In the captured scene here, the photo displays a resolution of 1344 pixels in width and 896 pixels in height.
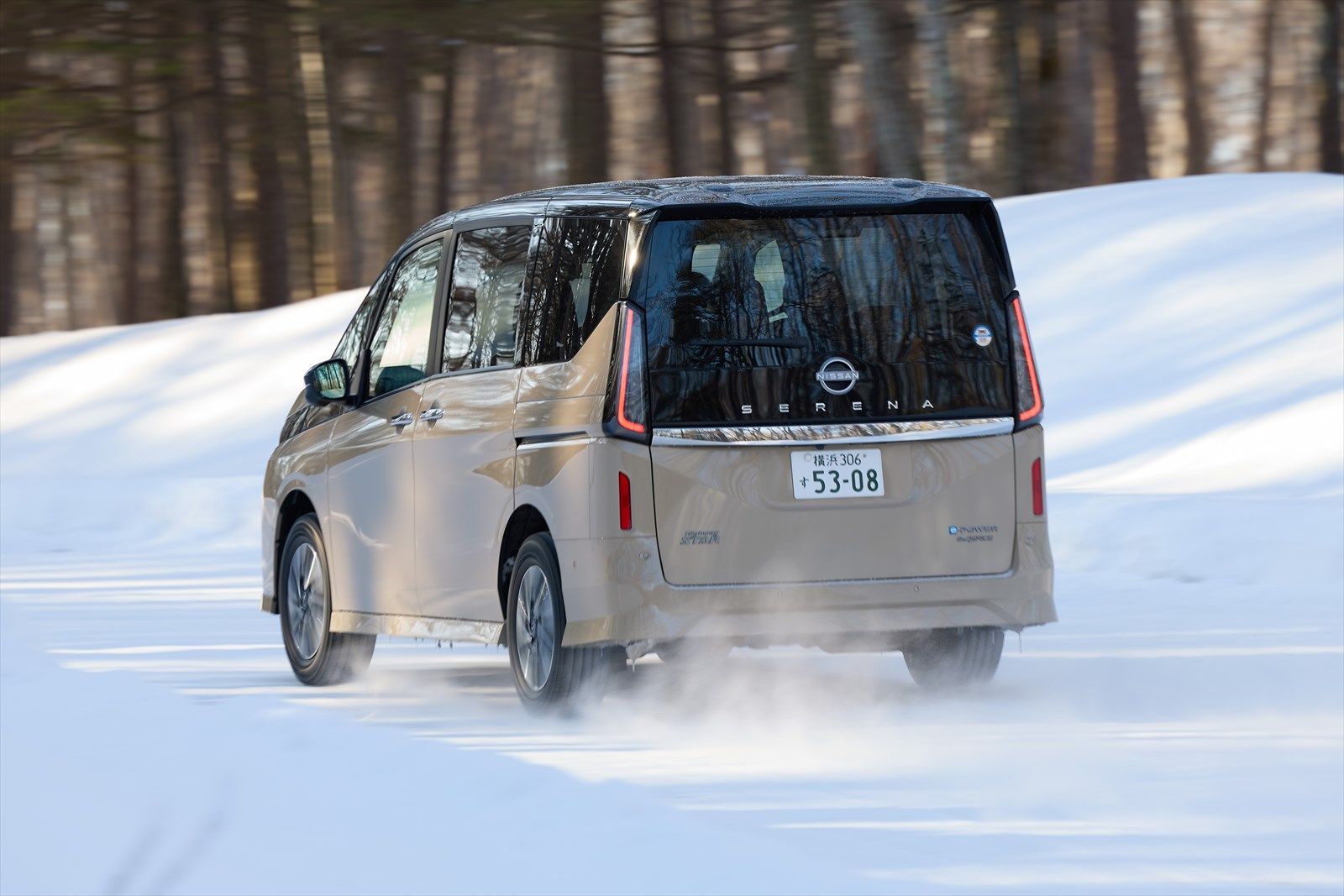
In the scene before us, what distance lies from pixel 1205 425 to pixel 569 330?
10.8m

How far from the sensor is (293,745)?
324 inches

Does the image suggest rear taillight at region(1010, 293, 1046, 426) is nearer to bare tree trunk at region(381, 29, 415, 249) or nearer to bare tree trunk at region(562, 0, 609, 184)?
bare tree trunk at region(562, 0, 609, 184)

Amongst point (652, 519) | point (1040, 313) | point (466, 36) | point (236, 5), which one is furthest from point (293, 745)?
point (236, 5)

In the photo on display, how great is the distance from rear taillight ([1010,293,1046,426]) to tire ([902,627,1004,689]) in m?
0.91

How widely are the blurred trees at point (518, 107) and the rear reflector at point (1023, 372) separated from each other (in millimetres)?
18753

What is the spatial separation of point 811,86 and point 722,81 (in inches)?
252

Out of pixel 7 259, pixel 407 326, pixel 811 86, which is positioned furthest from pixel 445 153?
pixel 407 326

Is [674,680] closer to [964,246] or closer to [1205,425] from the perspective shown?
[964,246]

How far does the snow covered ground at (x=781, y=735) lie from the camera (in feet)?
19.9

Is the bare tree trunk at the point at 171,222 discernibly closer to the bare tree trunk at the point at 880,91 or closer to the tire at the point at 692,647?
the bare tree trunk at the point at 880,91

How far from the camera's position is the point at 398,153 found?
37.2 m

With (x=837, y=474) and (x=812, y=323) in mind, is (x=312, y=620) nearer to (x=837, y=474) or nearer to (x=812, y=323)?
(x=837, y=474)

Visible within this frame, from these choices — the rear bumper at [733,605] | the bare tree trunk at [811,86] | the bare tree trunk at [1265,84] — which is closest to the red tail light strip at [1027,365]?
the rear bumper at [733,605]

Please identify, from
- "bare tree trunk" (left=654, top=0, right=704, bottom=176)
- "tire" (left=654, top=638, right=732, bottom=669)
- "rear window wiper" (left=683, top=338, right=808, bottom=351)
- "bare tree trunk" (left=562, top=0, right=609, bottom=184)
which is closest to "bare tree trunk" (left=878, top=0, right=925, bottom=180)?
"bare tree trunk" (left=654, top=0, right=704, bottom=176)
